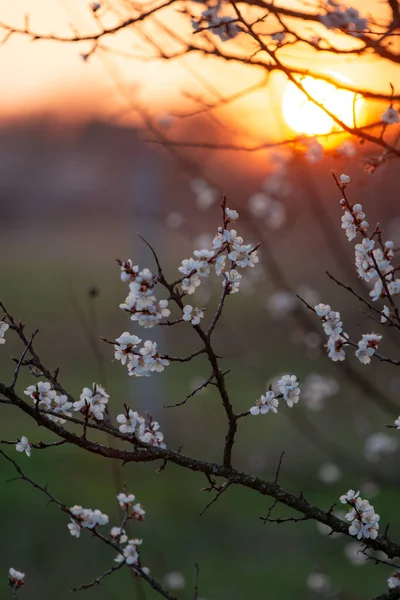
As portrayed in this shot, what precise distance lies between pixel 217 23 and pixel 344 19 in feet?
1.41

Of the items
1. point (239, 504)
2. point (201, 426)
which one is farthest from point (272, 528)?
point (201, 426)

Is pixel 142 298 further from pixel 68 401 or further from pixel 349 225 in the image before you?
pixel 349 225

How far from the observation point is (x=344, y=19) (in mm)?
1984

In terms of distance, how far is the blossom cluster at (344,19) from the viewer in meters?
1.96

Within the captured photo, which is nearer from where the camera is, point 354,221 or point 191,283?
point 191,283

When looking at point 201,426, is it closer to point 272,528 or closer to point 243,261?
point 272,528

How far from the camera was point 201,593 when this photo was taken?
521cm

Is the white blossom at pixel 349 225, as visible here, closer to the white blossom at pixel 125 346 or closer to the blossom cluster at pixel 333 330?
the blossom cluster at pixel 333 330

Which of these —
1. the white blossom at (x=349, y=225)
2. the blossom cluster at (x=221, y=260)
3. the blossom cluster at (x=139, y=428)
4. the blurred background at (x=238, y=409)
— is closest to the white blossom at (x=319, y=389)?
the blurred background at (x=238, y=409)

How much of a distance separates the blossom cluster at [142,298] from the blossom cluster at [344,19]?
933 mm

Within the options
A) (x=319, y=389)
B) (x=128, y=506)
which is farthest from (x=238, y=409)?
(x=128, y=506)

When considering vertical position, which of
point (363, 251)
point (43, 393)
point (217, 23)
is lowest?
point (43, 393)

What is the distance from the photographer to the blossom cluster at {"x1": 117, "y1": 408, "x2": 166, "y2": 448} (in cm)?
177

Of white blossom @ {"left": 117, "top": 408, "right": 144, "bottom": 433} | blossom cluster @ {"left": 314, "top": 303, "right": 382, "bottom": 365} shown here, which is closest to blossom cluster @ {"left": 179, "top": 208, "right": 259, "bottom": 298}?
blossom cluster @ {"left": 314, "top": 303, "right": 382, "bottom": 365}
